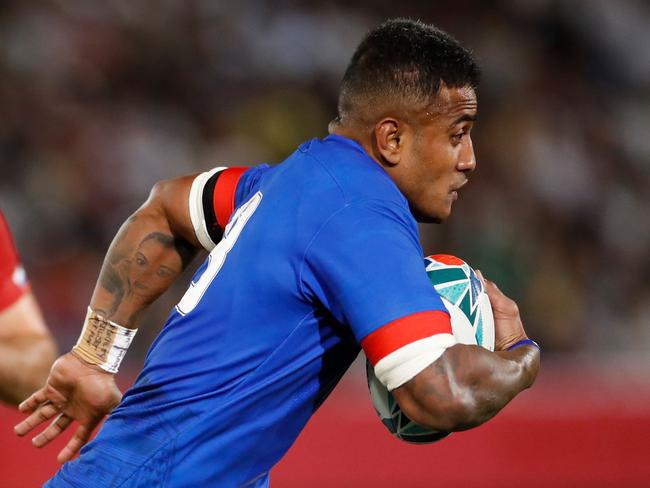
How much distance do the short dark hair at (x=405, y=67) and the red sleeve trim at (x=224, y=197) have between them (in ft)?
1.62

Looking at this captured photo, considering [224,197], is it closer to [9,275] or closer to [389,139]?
[389,139]

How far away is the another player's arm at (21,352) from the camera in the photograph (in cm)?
350

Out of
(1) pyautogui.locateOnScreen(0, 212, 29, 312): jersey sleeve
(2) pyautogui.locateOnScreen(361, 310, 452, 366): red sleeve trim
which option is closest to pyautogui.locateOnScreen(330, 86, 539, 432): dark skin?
(2) pyautogui.locateOnScreen(361, 310, 452, 366): red sleeve trim

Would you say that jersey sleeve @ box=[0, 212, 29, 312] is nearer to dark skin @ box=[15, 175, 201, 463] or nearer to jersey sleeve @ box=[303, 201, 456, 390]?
dark skin @ box=[15, 175, 201, 463]

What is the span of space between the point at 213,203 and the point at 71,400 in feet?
2.50

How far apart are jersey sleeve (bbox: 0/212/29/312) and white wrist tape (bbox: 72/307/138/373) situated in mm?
403

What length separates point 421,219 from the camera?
2.96 metres

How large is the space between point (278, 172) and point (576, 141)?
21.6 ft

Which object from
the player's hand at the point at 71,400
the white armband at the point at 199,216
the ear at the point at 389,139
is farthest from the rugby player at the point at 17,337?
the ear at the point at 389,139

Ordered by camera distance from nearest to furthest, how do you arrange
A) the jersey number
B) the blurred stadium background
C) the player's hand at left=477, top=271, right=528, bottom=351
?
1. the jersey number
2. the player's hand at left=477, top=271, right=528, bottom=351
3. the blurred stadium background

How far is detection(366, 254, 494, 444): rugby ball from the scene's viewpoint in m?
2.79

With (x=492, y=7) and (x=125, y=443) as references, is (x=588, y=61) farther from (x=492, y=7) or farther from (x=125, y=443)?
(x=125, y=443)

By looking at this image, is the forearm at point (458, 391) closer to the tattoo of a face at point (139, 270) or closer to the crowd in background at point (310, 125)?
the tattoo of a face at point (139, 270)

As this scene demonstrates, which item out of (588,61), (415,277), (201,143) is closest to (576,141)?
(588,61)
